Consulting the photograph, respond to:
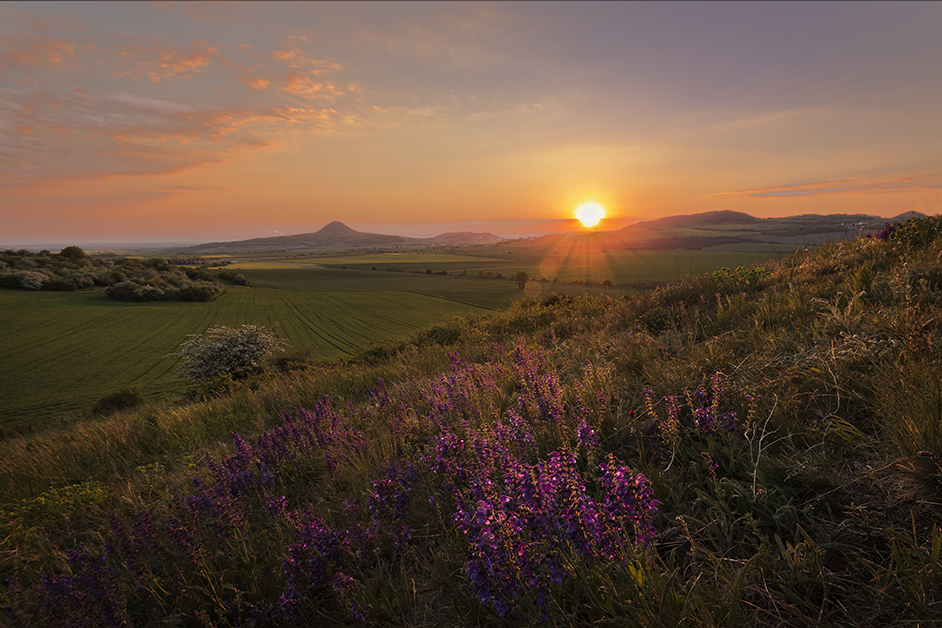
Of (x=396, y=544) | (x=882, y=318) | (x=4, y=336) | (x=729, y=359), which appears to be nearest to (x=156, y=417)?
(x=396, y=544)

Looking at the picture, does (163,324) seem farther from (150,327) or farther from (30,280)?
(30,280)

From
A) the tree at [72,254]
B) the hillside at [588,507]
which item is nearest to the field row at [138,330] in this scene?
the hillside at [588,507]

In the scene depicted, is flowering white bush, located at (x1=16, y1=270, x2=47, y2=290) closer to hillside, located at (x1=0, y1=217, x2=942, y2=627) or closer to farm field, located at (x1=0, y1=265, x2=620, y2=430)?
farm field, located at (x1=0, y1=265, x2=620, y2=430)

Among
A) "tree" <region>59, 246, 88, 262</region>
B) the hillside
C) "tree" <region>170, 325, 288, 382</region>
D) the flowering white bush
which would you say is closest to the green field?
"tree" <region>170, 325, 288, 382</region>

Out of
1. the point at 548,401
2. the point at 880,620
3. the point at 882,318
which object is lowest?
the point at 880,620

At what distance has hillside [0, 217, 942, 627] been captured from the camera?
1855 millimetres

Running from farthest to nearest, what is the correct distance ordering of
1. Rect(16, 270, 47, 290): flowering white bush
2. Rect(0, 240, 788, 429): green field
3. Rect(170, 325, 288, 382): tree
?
Rect(16, 270, 47, 290): flowering white bush, Rect(0, 240, 788, 429): green field, Rect(170, 325, 288, 382): tree

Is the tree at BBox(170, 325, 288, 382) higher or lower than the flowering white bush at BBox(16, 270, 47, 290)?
lower

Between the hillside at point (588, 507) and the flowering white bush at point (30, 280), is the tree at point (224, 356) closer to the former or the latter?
the hillside at point (588, 507)

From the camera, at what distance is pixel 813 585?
5.89 ft

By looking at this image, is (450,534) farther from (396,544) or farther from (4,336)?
(4,336)

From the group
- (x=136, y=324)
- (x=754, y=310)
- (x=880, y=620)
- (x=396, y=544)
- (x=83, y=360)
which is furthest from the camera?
(x=136, y=324)

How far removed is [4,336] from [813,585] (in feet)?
260

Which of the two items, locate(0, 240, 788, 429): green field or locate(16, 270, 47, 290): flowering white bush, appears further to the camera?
locate(16, 270, 47, 290): flowering white bush
